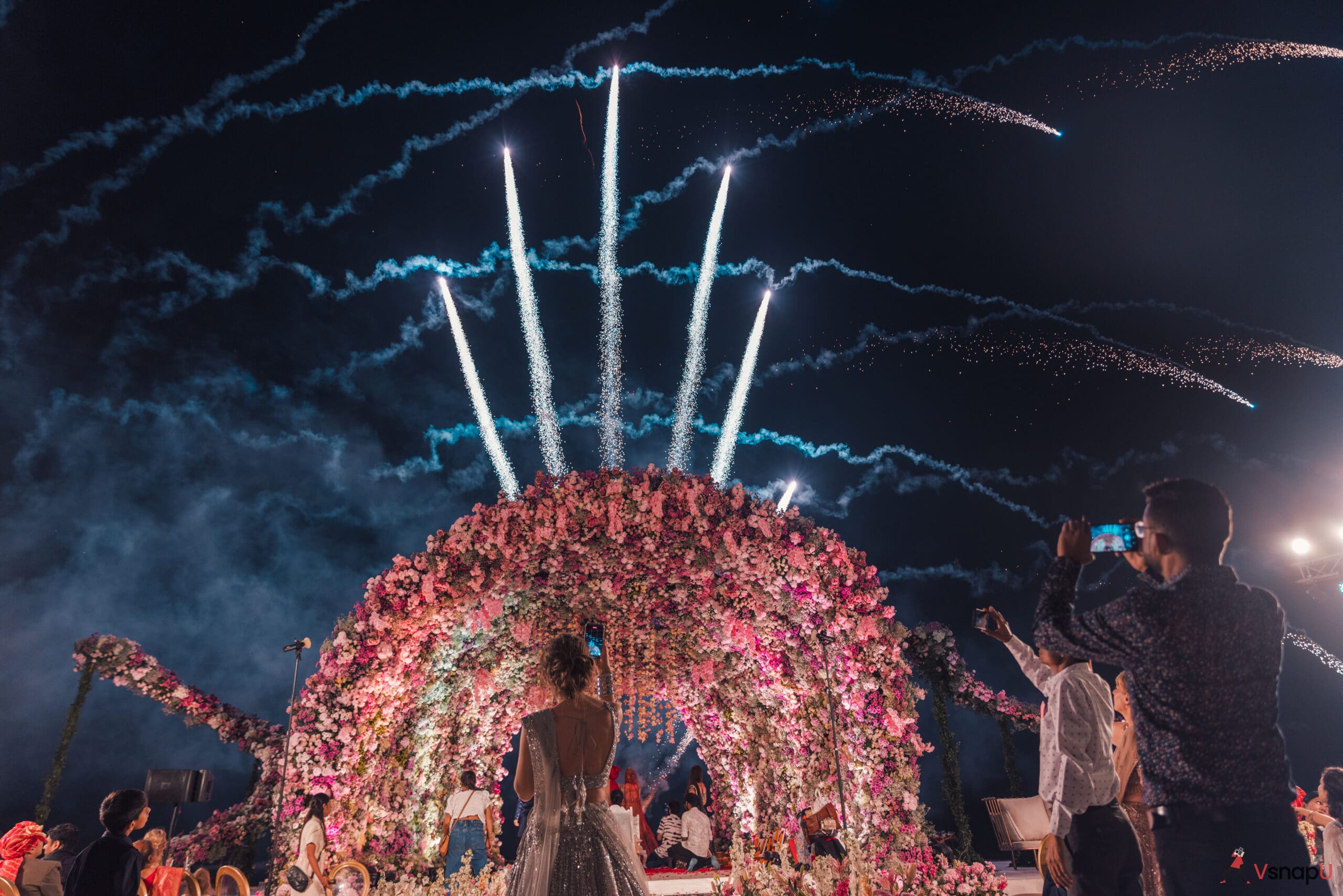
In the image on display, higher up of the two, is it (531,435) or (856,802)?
(531,435)

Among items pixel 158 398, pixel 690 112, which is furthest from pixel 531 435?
pixel 690 112

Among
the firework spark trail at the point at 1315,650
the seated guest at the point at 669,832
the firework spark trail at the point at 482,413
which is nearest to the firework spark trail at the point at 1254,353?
the firework spark trail at the point at 1315,650

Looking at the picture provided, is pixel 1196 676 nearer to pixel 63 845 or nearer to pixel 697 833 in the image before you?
pixel 63 845

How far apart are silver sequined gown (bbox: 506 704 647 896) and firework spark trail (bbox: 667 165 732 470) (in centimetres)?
1120

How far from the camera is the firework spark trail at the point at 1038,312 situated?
35.0ft

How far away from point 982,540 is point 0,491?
2629cm

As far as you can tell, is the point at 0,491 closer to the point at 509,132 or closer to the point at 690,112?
the point at 509,132

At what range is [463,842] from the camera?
9633 mm

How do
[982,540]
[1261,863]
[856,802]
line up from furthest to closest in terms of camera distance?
[982,540], [856,802], [1261,863]

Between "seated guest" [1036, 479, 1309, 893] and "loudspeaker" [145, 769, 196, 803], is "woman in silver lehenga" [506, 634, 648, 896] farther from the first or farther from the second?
"loudspeaker" [145, 769, 196, 803]

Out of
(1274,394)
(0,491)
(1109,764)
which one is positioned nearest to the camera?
(1109,764)

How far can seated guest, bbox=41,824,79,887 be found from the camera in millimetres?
6633

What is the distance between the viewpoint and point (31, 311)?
54.3 ft

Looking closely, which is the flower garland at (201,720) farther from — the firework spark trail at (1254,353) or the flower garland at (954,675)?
the firework spark trail at (1254,353)
